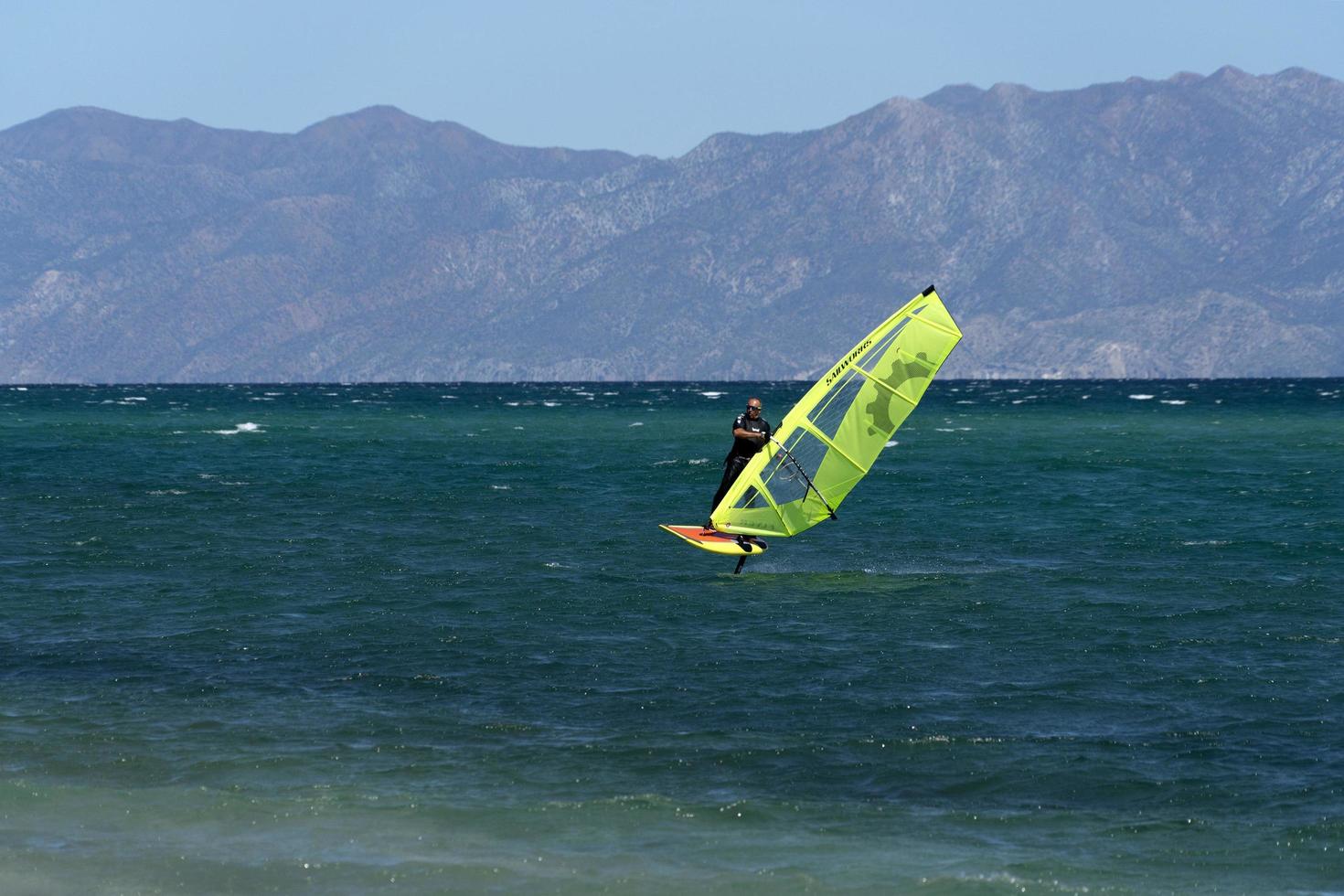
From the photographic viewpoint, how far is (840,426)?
107 feet

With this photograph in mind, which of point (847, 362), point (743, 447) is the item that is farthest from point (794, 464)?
point (847, 362)

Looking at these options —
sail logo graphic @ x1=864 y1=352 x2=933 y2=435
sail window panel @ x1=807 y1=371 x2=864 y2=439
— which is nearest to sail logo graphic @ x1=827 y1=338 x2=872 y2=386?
sail window panel @ x1=807 y1=371 x2=864 y2=439

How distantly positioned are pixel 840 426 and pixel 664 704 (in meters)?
11.4

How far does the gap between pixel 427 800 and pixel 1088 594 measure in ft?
57.2

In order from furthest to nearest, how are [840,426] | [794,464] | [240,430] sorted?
[240,430], [794,464], [840,426]

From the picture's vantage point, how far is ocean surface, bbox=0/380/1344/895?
1595 cm

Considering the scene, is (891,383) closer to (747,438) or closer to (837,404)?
(837,404)

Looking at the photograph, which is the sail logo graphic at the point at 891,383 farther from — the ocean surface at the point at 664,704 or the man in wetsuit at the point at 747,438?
the ocean surface at the point at 664,704

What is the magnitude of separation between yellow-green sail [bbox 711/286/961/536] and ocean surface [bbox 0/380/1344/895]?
5.14 feet

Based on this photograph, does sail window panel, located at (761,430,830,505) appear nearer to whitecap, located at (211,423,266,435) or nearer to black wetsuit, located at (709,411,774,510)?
black wetsuit, located at (709,411,774,510)

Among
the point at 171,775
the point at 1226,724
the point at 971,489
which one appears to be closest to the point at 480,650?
the point at 171,775

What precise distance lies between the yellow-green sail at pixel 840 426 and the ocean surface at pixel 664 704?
1.57 metres

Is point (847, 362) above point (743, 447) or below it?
above

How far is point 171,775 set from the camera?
1856 cm
